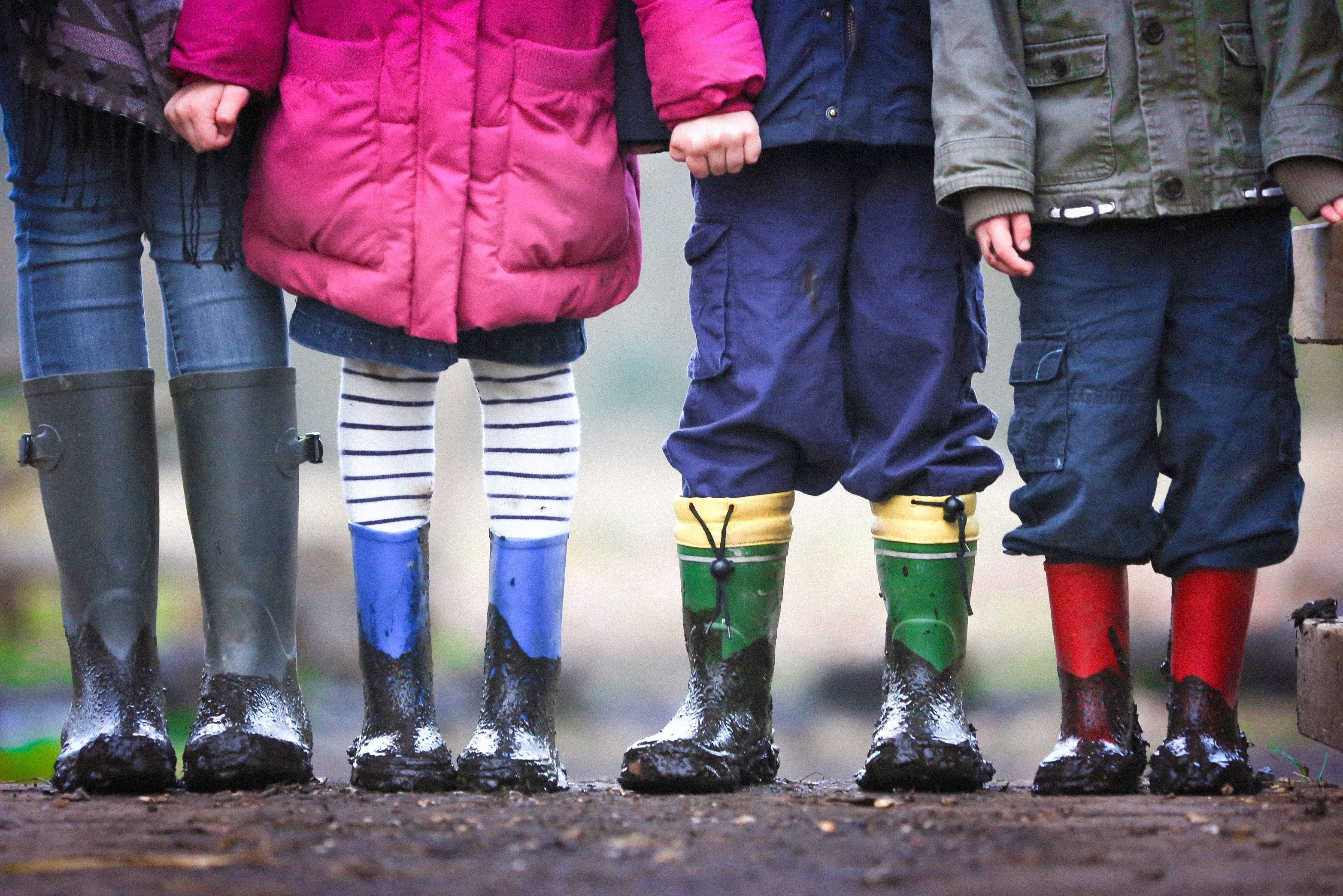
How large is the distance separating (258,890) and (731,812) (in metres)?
0.47

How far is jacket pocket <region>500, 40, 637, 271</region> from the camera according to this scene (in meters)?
1.40

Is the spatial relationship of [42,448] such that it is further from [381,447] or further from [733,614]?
[733,614]

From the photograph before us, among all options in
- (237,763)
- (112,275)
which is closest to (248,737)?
(237,763)

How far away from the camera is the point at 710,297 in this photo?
1.50 m

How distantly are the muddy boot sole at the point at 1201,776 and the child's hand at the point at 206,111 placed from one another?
1.15 m

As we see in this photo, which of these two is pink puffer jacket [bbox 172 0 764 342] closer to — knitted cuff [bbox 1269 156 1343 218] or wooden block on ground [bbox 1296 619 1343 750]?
knitted cuff [bbox 1269 156 1343 218]

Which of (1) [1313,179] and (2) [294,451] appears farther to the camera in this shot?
(2) [294,451]

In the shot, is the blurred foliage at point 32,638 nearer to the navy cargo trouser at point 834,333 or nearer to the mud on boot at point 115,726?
the mud on boot at point 115,726

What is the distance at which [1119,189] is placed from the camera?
1.40m

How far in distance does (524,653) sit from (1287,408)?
0.84 meters

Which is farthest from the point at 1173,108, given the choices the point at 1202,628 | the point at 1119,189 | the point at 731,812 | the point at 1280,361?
the point at 731,812

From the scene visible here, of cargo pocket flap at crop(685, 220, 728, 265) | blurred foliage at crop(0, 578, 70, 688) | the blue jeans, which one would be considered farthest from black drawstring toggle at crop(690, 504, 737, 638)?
blurred foliage at crop(0, 578, 70, 688)

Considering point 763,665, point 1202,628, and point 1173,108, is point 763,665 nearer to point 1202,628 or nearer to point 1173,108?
point 1202,628

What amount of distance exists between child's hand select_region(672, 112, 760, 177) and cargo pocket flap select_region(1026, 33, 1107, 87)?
0.30m
